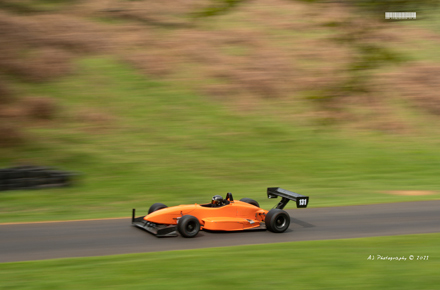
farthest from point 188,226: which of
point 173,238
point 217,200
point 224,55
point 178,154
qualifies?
point 224,55

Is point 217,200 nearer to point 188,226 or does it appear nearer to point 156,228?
point 188,226

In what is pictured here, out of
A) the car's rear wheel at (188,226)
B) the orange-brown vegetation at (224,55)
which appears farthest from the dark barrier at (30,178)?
the orange-brown vegetation at (224,55)

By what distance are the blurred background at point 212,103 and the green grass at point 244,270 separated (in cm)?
386

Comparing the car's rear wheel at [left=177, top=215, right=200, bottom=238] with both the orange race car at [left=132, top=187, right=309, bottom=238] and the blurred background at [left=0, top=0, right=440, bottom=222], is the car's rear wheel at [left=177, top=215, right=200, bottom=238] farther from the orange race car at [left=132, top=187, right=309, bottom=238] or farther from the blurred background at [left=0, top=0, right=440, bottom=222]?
the blurred background at [left=0, top=0, right=440, bottom=222]

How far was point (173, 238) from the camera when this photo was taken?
354 inches

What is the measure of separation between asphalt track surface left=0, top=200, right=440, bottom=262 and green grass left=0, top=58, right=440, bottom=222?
1457 millimetres

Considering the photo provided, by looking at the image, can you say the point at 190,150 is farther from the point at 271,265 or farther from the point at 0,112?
the point at 271,265

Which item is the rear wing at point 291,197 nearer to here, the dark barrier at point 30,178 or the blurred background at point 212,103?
the blurred background at point 212,103

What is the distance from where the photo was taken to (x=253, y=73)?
1095 inches

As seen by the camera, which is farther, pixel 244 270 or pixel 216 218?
pixel 216 218

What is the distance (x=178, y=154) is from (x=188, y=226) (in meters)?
9.88

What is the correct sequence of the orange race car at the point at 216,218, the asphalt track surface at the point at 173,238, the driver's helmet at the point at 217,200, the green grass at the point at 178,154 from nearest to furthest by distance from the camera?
the asphalt track surface at the point at 173,238, the orange race car at the point at 216,218, the driver's helmet at the point at 217,200, the green grass at the point at 178,154

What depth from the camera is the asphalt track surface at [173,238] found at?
841cm

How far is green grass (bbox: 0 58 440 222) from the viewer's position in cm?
1383
